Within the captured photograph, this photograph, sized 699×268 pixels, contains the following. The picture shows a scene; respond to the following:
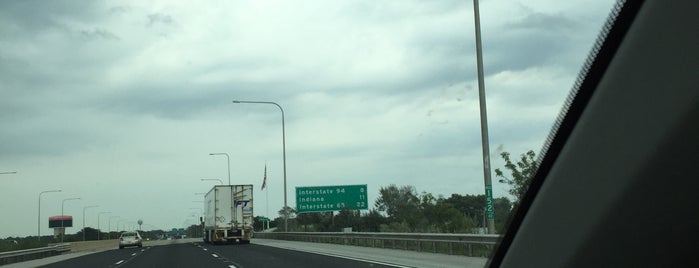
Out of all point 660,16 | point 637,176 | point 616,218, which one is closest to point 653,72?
point 660,16

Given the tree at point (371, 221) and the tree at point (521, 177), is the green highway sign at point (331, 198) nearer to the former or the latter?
the tree at point (371, 221)

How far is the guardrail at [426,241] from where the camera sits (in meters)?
19.5

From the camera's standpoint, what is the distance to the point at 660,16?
2.23 meters

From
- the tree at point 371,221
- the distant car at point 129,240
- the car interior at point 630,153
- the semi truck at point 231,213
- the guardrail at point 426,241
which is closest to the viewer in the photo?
the car interior at point 630,153

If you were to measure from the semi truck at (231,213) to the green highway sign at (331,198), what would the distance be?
201 inches

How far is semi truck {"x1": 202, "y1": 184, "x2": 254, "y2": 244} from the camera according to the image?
47844 millimetres

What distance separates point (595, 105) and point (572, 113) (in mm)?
135

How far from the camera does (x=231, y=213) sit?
48.1 metres

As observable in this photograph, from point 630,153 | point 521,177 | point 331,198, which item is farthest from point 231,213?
point 630,153

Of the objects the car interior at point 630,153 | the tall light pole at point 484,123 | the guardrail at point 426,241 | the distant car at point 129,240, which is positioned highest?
the tall light pole at point 484,123

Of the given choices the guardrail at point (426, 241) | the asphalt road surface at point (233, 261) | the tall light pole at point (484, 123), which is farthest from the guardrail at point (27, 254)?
the tall light pole at point (484, 123)

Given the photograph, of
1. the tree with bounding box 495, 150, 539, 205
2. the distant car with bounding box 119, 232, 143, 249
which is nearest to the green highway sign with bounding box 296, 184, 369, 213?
the distant car with bounding box 119, 232, 143, 249

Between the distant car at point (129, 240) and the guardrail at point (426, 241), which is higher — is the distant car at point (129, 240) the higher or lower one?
the lower one

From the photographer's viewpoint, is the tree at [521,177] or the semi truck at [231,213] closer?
the tree at [521,177]
